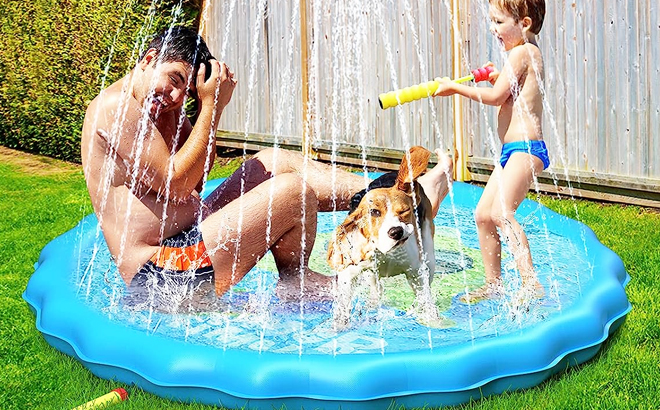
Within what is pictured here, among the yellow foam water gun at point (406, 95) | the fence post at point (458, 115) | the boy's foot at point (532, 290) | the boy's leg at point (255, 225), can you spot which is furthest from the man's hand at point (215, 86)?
the fence post at point (458, 115)

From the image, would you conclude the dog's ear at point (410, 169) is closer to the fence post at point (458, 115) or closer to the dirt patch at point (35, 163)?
the fence post at point (458, 115)

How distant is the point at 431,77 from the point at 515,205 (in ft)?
11.9

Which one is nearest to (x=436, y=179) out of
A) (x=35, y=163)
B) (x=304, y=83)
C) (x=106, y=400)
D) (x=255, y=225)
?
(x=255, y=225)

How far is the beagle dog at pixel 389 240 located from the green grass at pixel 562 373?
0.67 metres

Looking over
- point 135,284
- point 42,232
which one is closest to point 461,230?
point 135,284

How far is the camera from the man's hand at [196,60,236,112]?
368 cm

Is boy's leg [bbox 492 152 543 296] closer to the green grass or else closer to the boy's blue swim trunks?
the boy's blue swim trunks

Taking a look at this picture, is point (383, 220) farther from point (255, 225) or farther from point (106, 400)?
point (106, 400)

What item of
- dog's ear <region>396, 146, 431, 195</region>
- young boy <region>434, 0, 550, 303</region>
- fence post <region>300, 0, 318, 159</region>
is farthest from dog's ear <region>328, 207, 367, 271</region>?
fence post <region>300, 0, 318, 159</region>

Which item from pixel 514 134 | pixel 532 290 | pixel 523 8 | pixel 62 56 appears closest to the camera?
pixel 532 290

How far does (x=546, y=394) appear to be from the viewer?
10.4ft

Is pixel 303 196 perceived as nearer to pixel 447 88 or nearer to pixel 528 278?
pixel 447 88

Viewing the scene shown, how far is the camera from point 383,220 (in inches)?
137

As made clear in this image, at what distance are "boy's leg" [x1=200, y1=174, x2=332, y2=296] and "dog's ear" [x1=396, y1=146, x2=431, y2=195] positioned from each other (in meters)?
0.44
